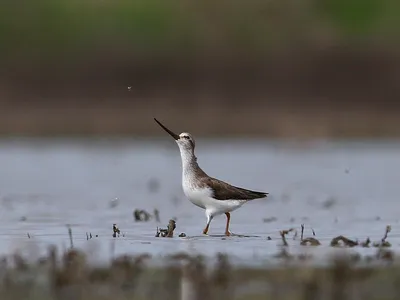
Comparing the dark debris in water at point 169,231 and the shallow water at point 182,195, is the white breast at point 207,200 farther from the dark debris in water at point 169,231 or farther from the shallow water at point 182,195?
the dark debris in water at point 169,231

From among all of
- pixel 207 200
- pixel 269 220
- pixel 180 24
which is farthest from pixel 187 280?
pixel 180 24

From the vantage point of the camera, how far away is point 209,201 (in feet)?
44.8

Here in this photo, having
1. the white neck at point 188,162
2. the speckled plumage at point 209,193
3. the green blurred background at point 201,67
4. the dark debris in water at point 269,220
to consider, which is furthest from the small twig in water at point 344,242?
the green blurred background at point 201,67

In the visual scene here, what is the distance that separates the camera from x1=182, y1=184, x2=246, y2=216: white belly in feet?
44.7

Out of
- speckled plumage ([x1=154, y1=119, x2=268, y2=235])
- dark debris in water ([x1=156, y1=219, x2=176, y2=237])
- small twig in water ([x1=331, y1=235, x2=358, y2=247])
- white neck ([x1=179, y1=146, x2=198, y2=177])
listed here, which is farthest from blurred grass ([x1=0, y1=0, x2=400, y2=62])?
small twig in water ([x1=331, y1=235, x2=358, y2=247])

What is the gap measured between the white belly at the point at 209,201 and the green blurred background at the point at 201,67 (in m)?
15.1

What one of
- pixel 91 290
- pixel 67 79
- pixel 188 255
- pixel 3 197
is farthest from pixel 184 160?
pixel 67 79

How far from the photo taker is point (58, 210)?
16.5m

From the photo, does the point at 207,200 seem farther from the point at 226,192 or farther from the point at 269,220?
the point at 269,220

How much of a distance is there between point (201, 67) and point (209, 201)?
19.0 metres

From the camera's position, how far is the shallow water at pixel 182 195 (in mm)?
13031

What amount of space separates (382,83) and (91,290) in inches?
894

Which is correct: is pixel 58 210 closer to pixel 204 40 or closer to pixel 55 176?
pixel 55 176

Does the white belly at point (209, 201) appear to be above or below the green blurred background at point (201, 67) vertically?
below
